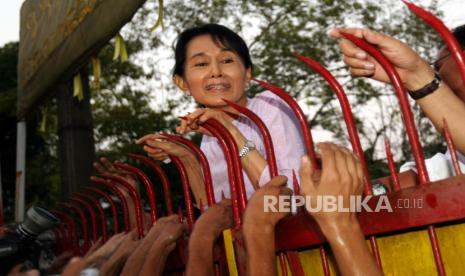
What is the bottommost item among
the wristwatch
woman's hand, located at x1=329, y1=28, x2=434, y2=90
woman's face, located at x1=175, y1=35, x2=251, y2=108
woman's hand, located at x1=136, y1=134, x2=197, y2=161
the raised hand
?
the raised hand

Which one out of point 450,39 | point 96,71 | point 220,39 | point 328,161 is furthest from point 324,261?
point 96,71

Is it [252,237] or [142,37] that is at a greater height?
[142,37]

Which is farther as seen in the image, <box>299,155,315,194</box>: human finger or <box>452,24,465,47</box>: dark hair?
<box>452,24,465,47</box>: dark hair

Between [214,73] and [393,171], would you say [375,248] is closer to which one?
[393,171]

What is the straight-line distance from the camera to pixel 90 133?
504 centimetres

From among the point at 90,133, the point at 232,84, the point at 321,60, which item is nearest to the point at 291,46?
the point at 321,60

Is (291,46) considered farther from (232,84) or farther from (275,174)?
(275,174)

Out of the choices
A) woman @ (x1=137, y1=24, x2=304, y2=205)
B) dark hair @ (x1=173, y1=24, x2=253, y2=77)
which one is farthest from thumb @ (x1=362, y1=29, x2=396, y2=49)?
dark hair @ (x1=173, y1=24, x2=253, y2=77)

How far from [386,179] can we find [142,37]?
1323cm

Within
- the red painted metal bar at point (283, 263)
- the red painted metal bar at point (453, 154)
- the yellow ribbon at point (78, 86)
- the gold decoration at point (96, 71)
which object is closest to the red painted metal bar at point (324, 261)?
the red painted metal bar at point (283, 263)

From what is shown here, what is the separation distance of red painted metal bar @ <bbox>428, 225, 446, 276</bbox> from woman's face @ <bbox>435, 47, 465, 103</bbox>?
602 millimetres

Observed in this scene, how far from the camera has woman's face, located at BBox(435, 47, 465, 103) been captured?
1696mm

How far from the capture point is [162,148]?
93.0 inches

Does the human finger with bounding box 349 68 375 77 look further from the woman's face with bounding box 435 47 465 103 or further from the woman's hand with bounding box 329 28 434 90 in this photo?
the woman's face with bounding box 435 47 465 103
